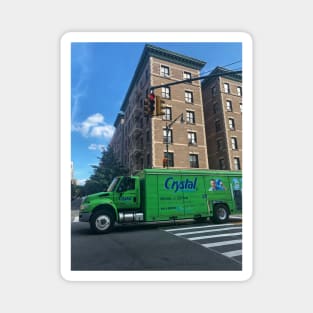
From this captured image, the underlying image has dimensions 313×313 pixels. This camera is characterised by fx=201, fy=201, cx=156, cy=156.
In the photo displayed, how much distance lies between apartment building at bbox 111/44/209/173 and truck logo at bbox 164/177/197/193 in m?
0.91

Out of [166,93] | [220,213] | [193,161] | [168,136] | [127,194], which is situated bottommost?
[220,213]

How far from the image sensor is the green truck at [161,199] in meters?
7.71

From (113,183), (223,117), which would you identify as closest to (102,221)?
(113,183)

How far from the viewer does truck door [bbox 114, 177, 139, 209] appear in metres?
8.07

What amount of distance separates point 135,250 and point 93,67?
4.46 m

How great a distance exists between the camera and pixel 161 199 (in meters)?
8.01

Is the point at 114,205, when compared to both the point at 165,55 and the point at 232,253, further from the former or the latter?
the point at 165,55

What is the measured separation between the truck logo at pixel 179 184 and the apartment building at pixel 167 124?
910 mm

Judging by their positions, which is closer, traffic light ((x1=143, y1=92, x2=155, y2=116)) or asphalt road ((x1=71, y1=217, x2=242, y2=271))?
asphalt road ((x1=71, y1=217, x2=242, y2=271))

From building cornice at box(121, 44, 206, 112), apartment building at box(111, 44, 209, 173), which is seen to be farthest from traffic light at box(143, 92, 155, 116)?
building cornice at box(121, 44, 206, 112)

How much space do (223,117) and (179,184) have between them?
10.6 feet

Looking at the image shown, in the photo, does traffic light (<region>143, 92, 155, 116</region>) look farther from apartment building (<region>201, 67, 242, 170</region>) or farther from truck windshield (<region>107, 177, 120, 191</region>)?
truck windshield (<region>107, 177, 120, 191</region>)
